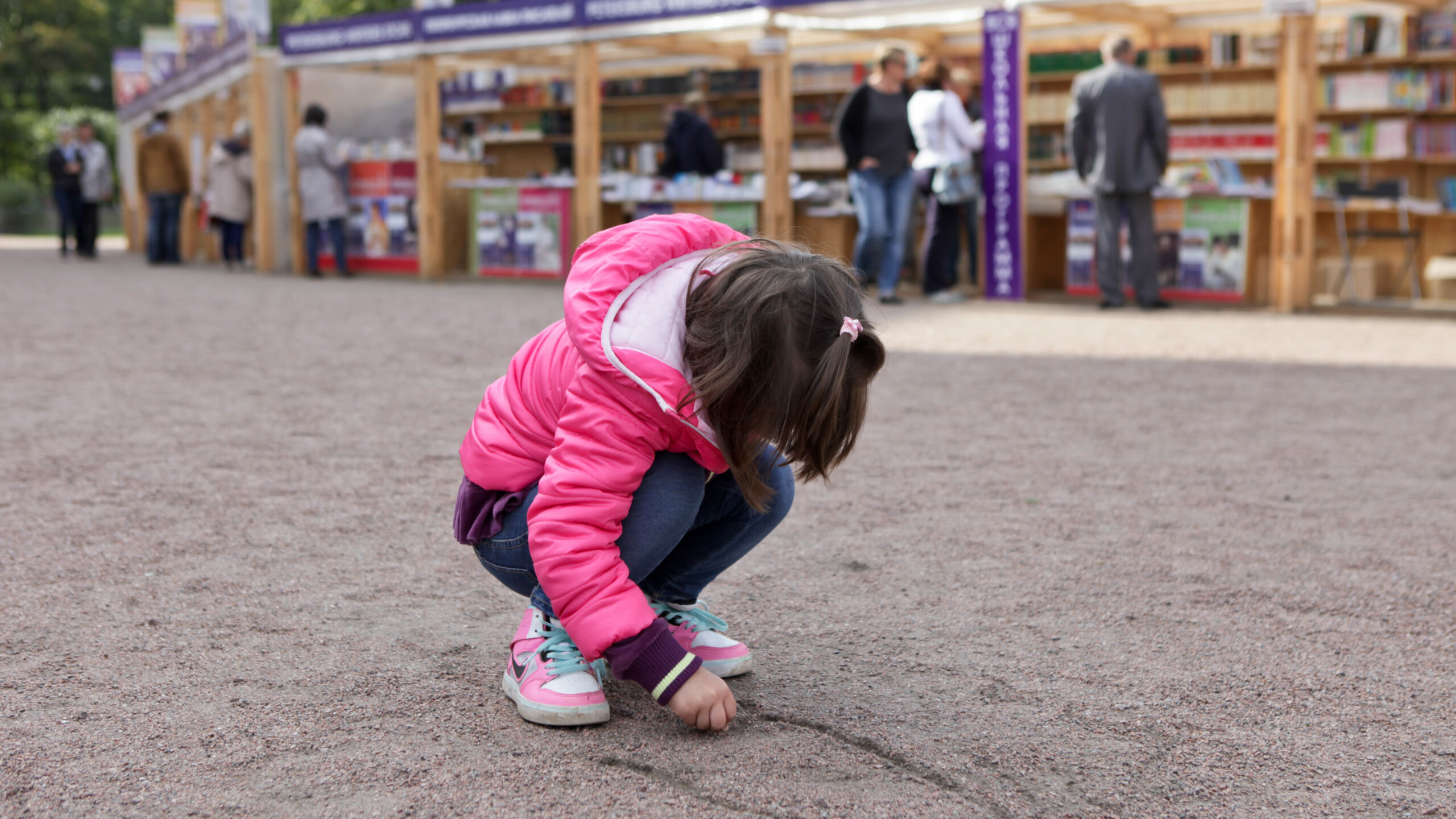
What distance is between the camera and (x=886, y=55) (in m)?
9.93

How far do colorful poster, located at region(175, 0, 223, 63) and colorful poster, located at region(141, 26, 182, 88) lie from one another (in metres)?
0.80

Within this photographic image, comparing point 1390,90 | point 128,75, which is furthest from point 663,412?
point 128,75

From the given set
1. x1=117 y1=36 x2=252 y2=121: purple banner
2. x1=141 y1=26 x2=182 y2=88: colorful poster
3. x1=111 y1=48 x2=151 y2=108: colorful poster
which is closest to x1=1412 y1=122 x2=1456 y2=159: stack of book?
x1=117 y1=36 x2=252 y2=121: purple banner

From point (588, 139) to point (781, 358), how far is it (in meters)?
11.1

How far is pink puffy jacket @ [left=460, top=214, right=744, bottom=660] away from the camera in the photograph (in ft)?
6.34

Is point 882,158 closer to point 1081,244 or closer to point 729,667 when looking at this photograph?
point 1081,244

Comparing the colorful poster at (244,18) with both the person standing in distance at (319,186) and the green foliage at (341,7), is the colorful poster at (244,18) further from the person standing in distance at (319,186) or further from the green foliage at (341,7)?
the green foliage at (341,7)

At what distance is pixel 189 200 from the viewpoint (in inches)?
746

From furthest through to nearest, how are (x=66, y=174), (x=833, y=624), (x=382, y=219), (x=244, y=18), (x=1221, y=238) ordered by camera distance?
1. (x=66, y=174)
2. (x=244, y=18)
3. (x=382, y=219)
4. (x=1221, y=238)
5. (x=833, y=624)

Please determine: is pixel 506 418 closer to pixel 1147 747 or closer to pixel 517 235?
pixel 1147 747

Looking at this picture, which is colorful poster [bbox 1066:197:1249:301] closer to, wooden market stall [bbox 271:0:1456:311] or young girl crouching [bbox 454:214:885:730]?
wooden market stall [bbox 271:0:1456:311]

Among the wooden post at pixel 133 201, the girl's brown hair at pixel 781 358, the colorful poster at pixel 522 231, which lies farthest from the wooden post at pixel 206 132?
the girl's brown hair at pixel 781 358

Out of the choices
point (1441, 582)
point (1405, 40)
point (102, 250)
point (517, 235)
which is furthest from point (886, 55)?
point (102, 250)

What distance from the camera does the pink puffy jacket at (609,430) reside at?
6.34 ft
